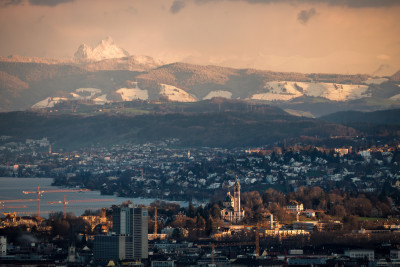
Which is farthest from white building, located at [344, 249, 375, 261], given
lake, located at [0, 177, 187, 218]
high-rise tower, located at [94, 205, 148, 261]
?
lake, located at [0, 177, 187, 218]

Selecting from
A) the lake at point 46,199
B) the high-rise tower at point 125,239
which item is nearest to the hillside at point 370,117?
the lake at point 46,199

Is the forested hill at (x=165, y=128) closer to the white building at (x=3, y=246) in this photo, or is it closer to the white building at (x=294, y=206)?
the white building at (x=294, y=206)

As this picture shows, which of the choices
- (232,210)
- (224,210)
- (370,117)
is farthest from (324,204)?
(370,117)

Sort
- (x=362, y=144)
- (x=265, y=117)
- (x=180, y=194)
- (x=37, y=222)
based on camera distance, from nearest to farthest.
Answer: (x=37, y=222) < (x=180, y=194) < (x=362, y=144) < (x=265, y=117)

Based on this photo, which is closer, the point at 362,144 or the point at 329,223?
the point at 329,223

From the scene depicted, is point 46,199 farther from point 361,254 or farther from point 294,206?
point 361,254

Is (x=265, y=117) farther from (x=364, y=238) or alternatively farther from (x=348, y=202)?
(x=364, y=238)

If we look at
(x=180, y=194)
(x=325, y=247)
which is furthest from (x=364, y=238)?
(x=180, y=194)

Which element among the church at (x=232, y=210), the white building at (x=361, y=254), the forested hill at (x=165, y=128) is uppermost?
the forested hill at (x=165, y=128)
